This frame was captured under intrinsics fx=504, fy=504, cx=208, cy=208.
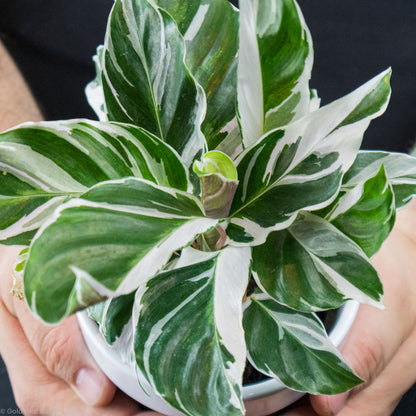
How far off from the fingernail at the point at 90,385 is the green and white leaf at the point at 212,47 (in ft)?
0.86

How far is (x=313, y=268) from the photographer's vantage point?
0.96ft

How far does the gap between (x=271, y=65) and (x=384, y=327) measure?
0.34 m

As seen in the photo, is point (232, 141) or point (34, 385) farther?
point (34, 385)

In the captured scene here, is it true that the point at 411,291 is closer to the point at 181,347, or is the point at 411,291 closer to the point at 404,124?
the point at 181,347

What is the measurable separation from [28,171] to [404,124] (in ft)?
3.00

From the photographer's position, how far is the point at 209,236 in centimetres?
35

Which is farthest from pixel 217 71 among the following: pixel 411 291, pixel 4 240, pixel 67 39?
pixel 67 39

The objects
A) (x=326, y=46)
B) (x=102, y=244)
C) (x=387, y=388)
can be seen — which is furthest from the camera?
(x=326, y=46)

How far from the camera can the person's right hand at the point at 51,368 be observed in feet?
1.55

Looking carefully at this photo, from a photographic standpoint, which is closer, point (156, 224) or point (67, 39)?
point (156, 224)

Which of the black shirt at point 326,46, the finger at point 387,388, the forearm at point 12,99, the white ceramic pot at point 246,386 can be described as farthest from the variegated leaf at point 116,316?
the black shirt at point 326,46

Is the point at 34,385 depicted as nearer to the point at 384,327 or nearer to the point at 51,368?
the point at 51,368

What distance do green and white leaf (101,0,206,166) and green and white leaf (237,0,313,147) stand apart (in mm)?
31

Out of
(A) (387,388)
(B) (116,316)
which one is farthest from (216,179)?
(A) (387,388)
